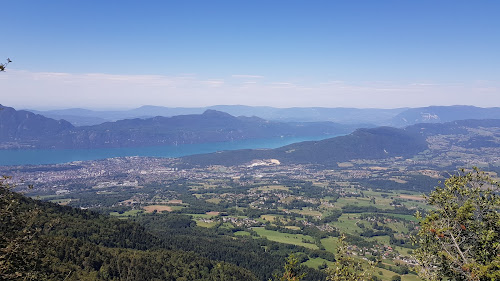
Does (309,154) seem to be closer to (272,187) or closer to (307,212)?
(272,187)

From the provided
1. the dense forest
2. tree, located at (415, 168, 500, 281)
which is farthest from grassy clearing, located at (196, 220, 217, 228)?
tree, located at (415, 168, 500, 281)

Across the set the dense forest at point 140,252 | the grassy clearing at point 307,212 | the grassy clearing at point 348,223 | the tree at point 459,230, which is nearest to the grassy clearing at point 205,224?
the dense forest at point 140,252

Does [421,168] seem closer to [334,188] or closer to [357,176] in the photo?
[357,176]

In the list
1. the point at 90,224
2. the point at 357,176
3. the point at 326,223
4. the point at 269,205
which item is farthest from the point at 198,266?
the point at 357,176

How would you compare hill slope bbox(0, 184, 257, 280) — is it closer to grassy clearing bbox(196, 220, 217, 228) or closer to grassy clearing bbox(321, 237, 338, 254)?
grassy clearing bbox(196, 220, 217, 228)

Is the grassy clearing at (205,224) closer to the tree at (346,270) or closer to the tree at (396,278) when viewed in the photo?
the tree at (396,278)

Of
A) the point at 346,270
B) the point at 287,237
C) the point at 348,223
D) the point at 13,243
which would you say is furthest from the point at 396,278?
the point at 13,243
